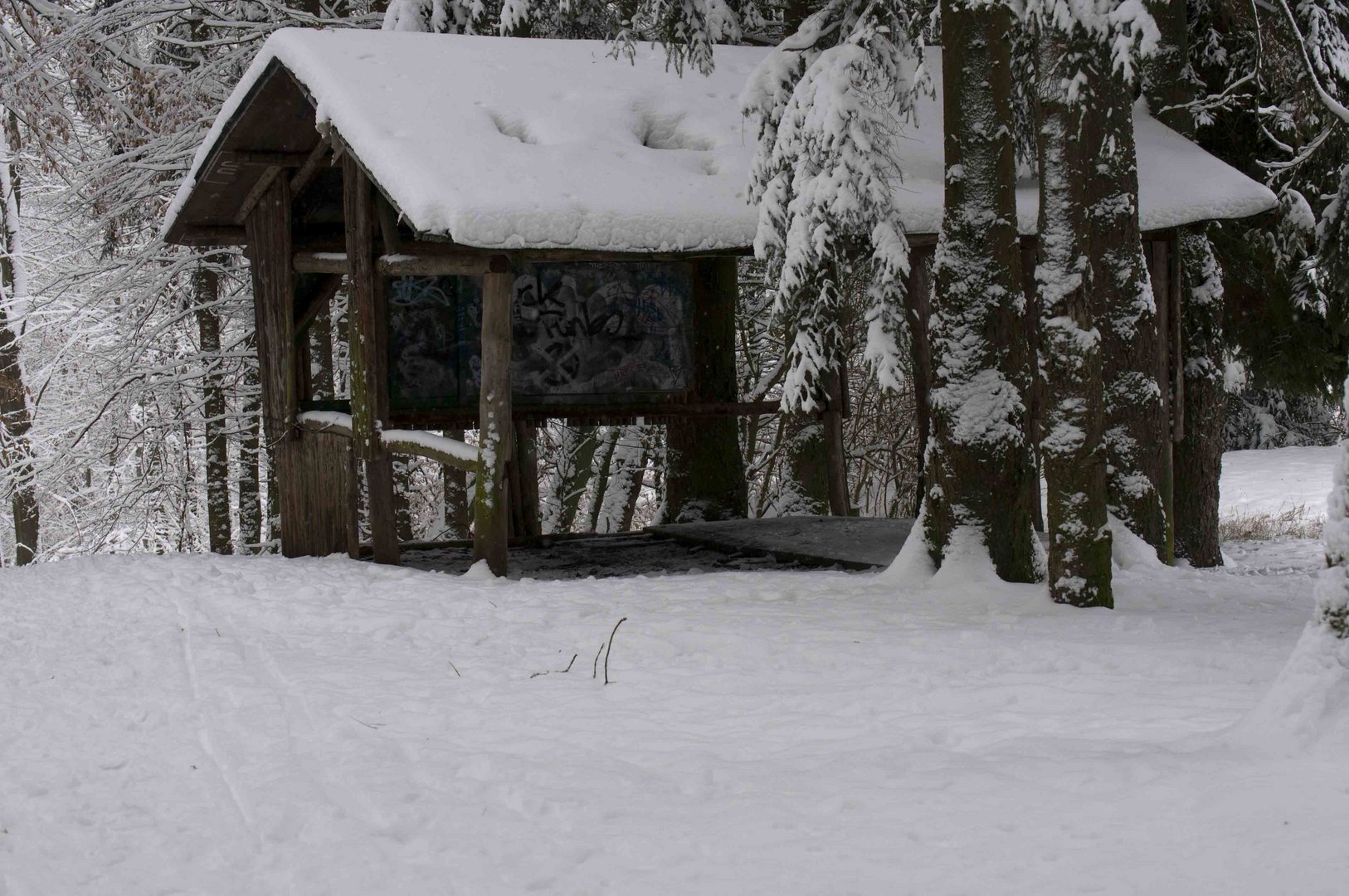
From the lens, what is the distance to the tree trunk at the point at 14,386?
19797 millimetres

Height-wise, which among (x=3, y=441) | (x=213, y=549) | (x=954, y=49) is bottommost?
(x=213, y=549)

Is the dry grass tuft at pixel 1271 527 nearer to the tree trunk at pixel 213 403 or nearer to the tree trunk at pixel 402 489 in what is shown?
the tree trunk at pixel 402 489

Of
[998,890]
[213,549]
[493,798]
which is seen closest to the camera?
[998,890]

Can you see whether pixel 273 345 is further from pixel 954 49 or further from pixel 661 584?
pixel 954 49

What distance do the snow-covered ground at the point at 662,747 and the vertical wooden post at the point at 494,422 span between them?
0.90m

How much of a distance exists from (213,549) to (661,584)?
10.5 m

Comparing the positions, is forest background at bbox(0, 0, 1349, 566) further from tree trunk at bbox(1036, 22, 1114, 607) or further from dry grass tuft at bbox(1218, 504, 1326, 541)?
dry grass tuft at bbox(1218, 504, 1326, 541)

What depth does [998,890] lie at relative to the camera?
12.1 feet

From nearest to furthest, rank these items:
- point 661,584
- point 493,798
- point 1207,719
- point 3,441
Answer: point 493,798
point 1207,719
point 661,584
point 3,441

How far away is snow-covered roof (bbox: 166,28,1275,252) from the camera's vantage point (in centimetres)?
897

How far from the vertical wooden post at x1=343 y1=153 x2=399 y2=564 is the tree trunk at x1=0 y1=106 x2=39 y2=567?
10152mm

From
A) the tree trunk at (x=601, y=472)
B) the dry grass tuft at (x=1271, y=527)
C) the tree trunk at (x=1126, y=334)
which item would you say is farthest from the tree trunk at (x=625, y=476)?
the tree trunk at (x=1126, y=334)

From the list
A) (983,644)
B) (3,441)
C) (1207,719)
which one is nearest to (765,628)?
(983,644)

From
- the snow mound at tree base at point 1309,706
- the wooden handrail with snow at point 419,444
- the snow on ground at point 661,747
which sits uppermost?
the wooden handrail with snow at point 419,444
